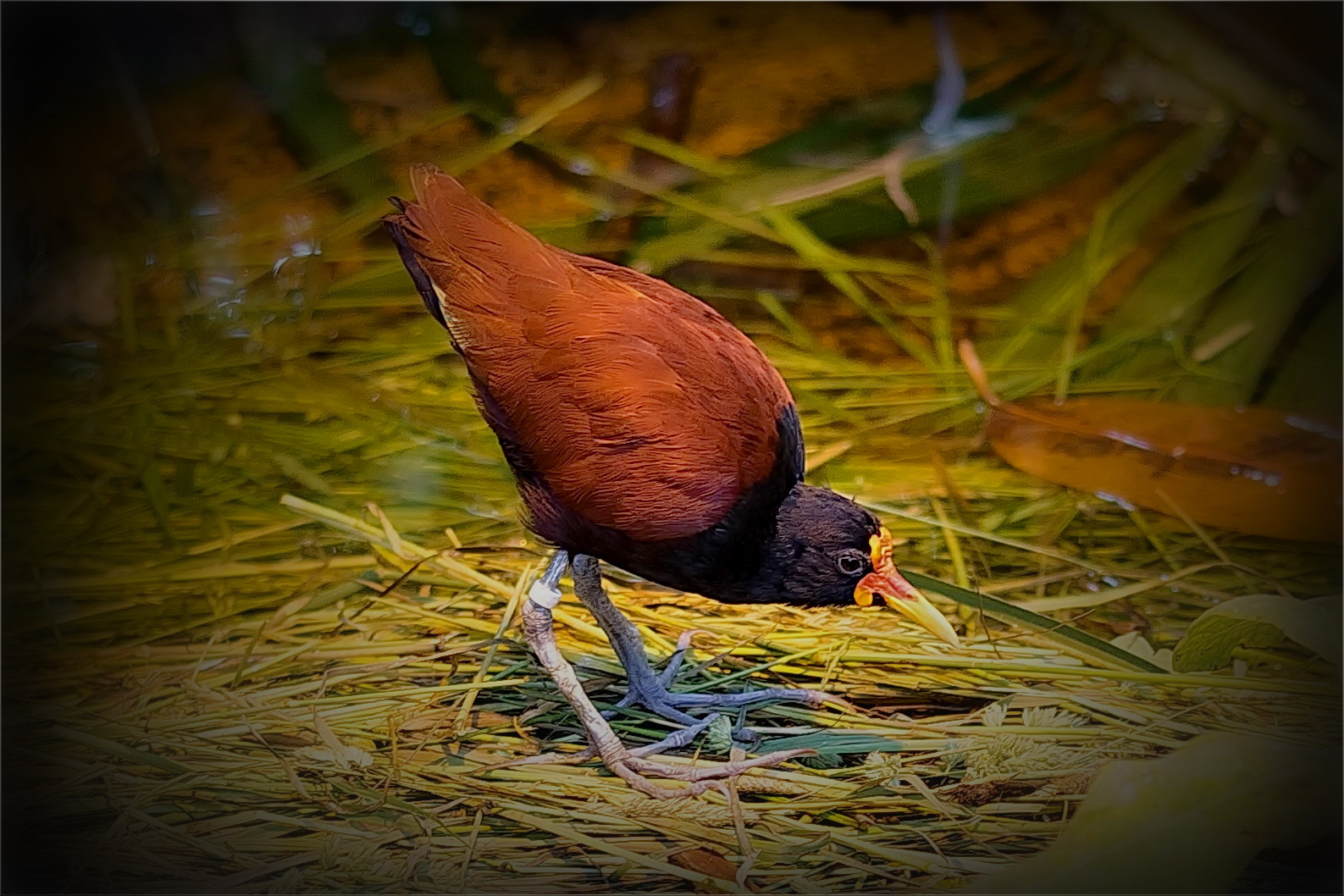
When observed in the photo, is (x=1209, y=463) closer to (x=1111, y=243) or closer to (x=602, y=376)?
(x=1111, y=243)

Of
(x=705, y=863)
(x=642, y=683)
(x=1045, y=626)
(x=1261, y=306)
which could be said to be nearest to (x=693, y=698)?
(x=642, y=683)

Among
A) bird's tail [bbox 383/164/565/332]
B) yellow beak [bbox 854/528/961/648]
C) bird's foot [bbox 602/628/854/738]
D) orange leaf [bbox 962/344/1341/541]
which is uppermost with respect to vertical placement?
bird's tail [bbox 383/164/565/332]

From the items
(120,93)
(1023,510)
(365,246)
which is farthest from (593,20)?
(1023,510)

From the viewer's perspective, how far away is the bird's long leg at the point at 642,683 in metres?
1.50

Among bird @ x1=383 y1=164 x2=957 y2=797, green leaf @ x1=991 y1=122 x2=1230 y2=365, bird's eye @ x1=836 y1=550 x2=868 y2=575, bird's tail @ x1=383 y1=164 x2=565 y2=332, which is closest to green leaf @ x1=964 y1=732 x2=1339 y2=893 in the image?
bird @ x1=383 y1=164 x2=957 y2=797

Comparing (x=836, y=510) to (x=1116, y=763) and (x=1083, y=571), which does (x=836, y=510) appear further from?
(x=1116, y=763)

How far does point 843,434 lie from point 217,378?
29.0 inches

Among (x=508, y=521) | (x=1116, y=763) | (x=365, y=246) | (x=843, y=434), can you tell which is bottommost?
(x=1116, y=763)

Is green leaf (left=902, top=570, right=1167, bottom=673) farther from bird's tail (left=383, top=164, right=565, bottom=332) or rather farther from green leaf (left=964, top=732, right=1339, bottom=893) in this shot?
bird's tail (left=383, top=164, right=565, bottom=332)

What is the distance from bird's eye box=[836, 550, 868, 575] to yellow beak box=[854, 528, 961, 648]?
0.01 m

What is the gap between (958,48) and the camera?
153 cm

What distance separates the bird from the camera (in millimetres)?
1415

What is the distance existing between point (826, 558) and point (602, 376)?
316mm

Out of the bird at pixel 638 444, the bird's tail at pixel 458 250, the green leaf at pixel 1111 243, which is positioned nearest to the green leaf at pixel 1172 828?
the bird at pixel 638 444
